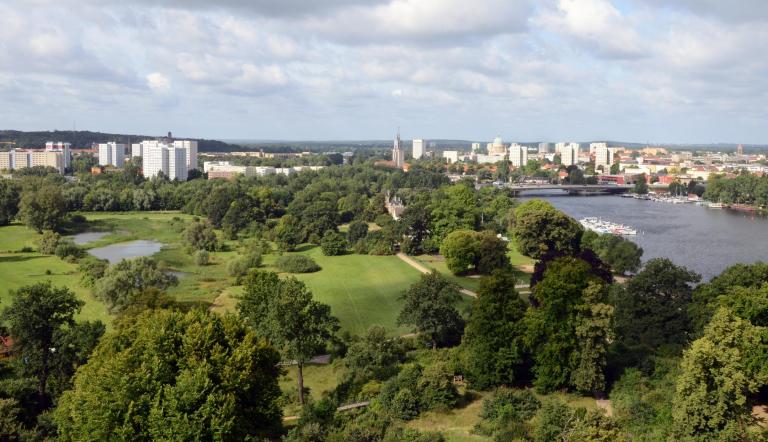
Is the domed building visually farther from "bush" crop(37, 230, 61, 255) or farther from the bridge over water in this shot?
"bush" crop(37, 230, 61, 255)

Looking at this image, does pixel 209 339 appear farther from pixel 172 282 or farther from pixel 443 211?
pixel 443 211

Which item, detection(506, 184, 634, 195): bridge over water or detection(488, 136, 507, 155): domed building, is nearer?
detection(506, 184, 634, 195): bridge over water

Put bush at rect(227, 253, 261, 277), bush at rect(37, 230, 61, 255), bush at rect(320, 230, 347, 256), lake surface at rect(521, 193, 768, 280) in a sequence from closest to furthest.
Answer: bush at rect(227, 253, 261, 277) → bush at rect(37, 230, 61, 255) → bush at rect(320, 230, 347, 256) → lake surface at rect(521, 193, 768, 280)

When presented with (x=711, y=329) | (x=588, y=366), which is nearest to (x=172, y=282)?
(x=588, y=366)

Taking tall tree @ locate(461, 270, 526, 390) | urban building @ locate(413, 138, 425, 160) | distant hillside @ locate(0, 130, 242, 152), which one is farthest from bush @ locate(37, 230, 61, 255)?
urban building @ locate(413, 138, 425, 160)

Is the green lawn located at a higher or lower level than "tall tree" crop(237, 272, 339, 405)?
lower

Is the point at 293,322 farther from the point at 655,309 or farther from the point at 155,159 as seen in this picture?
the point at 155,159
